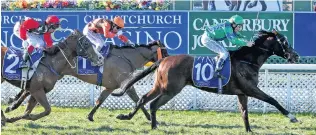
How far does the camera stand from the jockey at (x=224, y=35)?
31.7 feet

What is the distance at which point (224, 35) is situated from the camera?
9.84 m

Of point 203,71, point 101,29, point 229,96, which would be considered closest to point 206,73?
point 203,71

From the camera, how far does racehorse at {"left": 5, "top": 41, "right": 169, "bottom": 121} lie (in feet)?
35.8

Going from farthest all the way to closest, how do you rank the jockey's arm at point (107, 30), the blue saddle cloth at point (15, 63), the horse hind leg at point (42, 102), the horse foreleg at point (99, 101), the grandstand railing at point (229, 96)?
the grandstand railing at point (229, 96)
the jockey's arm at point (107, 30)
the horse foreleg at point (99, 101)
the blue saddle cloth at point (15, 63)
the horse hind leg at point (42, 102)

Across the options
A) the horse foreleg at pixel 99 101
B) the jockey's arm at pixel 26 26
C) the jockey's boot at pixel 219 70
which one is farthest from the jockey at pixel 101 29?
the jockey's boot at pixel 219 70

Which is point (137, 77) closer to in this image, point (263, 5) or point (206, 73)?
point (206, 73)

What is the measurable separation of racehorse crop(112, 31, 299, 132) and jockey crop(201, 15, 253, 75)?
16 cm

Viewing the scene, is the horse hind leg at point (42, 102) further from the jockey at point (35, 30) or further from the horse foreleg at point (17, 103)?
the horse foreleg at point (17, 103)

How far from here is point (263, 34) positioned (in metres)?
10.0

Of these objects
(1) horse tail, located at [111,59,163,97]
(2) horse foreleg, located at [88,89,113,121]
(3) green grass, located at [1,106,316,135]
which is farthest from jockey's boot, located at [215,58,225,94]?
(2) horse foreleg, located at [88,89,113,121]

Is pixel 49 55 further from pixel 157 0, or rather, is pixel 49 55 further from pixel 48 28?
pixel 157 0

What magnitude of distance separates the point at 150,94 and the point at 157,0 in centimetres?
799

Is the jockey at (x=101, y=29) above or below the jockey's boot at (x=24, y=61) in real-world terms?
above

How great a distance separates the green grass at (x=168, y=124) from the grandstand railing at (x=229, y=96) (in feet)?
1.15
